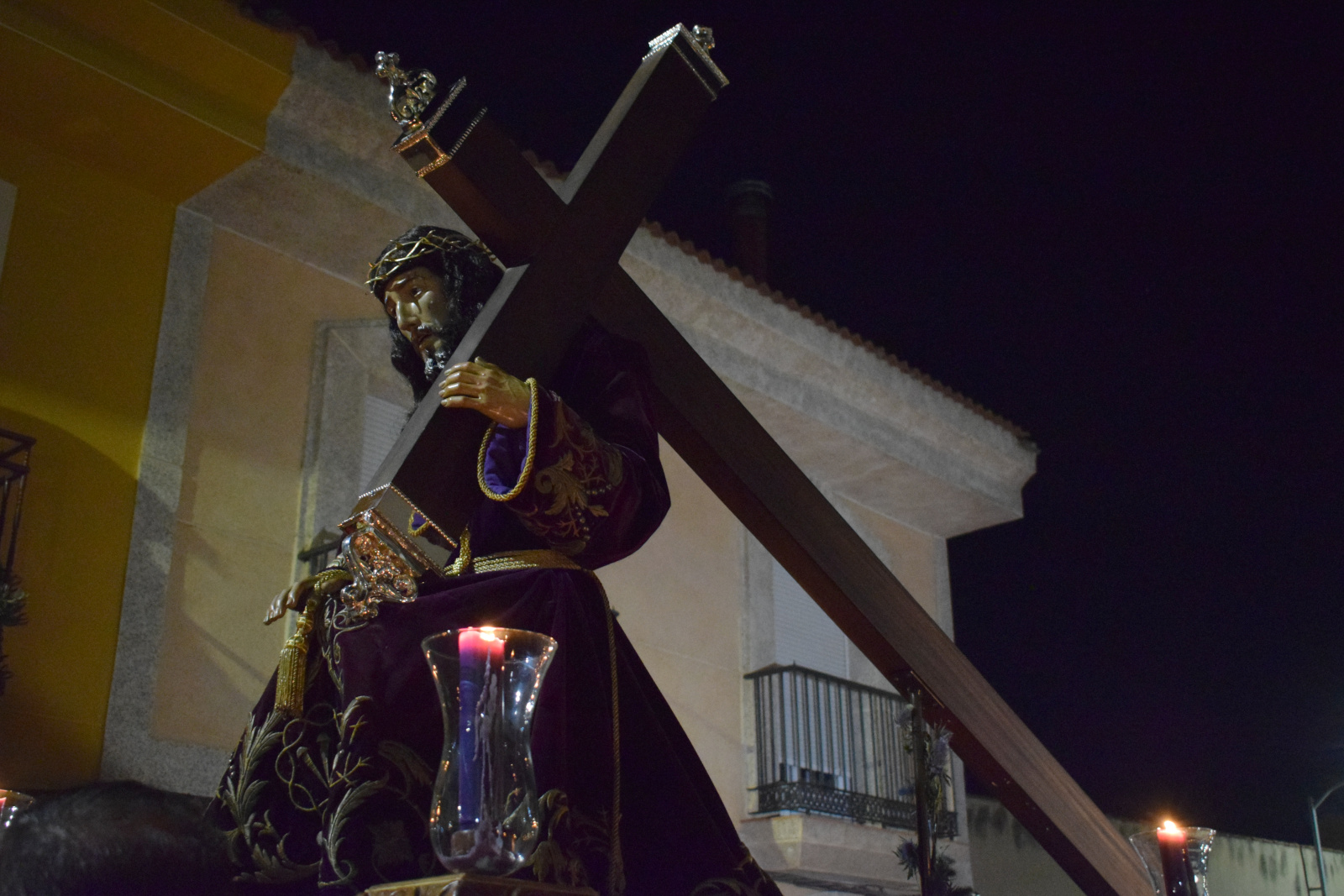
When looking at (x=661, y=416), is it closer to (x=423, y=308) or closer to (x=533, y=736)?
(x=423, y=308)

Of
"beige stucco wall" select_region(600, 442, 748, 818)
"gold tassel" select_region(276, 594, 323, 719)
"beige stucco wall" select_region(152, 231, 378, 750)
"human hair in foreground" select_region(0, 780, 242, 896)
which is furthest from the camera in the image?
"beige stucco wall" select_region(600, 442, 748, 818)

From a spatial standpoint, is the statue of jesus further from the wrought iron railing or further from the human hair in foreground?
the wrought iron railing

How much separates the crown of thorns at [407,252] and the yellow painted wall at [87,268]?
4.26 metres

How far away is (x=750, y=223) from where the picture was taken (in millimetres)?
11406

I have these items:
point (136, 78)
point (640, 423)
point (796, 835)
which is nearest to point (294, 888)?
point (640, 423)

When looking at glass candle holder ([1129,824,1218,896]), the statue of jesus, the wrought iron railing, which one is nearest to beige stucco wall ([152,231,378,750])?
the wrought iron railing

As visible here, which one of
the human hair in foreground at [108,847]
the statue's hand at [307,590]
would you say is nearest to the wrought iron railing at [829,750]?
the statue's hand at [307,590]

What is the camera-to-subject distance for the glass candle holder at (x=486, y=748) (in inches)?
63.4

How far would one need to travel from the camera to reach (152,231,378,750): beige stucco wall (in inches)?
255

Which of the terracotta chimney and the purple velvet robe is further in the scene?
the terracotta chimney

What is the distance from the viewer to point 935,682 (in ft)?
9.52

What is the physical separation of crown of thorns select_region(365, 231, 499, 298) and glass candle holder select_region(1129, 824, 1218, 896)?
1.68 metres

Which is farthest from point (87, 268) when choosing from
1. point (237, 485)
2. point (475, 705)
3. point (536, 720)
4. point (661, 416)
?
point (475, 705)

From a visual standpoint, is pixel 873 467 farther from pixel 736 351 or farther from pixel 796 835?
pixel 796 835
